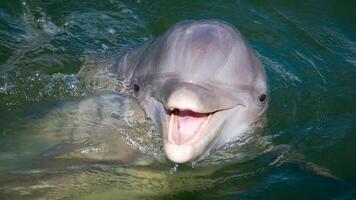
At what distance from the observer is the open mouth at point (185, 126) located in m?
5.39

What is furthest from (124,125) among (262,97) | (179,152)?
(179,152)

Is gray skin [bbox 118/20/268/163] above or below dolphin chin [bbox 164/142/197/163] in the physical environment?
above

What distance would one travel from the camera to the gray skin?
540 cm

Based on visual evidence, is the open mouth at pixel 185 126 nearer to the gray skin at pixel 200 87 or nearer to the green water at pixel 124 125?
the gray skin at pixel 200 87

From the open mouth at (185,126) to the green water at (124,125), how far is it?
44.1 inches

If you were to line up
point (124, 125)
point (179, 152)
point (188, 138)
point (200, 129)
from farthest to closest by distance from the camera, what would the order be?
point (124, 125) < point (200, 129) < point (188, 138) < point (179, 152)

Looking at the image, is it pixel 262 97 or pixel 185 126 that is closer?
pixel 185 126

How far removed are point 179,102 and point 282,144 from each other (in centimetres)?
261

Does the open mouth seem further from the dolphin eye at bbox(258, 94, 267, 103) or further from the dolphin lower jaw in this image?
the dolphin eye at bbox(258, 94, 267, 103)

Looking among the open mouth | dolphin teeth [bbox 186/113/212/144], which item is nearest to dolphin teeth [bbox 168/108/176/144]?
the open mouth

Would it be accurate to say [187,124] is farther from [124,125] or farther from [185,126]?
[124,125]

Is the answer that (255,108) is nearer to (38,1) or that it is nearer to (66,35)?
(66,35)

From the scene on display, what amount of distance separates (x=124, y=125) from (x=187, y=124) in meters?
1.65

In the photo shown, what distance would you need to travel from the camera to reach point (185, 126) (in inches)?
218
